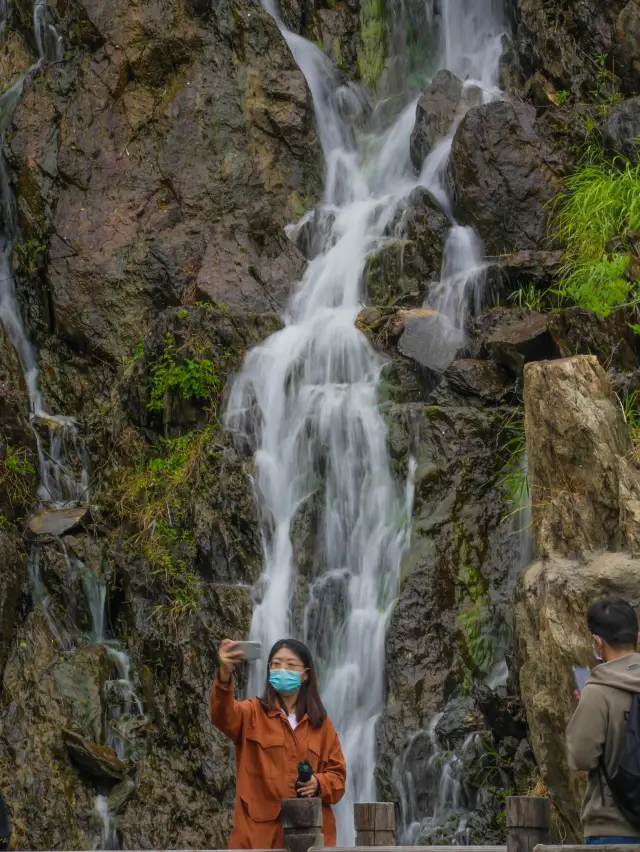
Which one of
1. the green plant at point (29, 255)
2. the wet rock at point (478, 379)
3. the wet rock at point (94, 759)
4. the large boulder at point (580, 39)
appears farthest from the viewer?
the green plant at point (29, 255)

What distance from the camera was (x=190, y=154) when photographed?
54.8ft

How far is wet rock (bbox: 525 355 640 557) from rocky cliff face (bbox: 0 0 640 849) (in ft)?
0.07

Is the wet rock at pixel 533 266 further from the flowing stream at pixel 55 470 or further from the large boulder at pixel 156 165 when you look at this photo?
the flowing stream at pixel 55 470

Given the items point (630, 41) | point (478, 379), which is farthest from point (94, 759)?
point (630, 41)

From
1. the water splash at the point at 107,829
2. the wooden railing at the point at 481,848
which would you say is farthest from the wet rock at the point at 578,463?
the water splash at the point at 107,829

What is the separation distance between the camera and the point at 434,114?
622 inches

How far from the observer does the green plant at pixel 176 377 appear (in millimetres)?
13852

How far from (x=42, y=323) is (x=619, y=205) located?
762 cm

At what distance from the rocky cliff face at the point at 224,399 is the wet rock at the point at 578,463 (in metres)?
0.02

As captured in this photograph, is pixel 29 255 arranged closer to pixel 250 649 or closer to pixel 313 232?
pixel 313 232

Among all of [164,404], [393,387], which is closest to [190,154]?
[164,404]

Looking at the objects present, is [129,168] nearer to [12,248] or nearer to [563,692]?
[12,248]

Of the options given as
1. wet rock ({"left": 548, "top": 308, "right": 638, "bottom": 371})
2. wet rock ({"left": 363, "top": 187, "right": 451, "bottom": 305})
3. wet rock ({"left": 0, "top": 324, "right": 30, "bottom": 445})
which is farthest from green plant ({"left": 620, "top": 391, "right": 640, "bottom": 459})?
wet rock ({"left": 0, "top": 324, "right": 30, "bottom": 445})

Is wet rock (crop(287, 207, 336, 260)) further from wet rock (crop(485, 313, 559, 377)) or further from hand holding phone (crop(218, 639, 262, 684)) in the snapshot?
hand holding phone (crop(218, 639, 262, 684))
